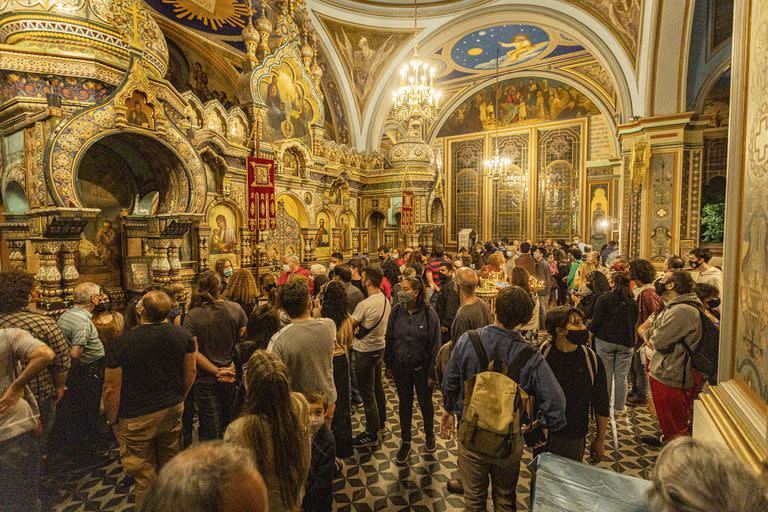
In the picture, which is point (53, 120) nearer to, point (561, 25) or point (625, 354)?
→ point (625, 354)

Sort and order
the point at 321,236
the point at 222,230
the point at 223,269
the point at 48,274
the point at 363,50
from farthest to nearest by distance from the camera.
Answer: the point at 363,50, the point at 321,236, the point at 222,230, the point at 223,269, the point at 48,274

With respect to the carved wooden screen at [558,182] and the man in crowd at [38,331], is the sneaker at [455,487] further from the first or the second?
the carved wooden screen at [558,182]

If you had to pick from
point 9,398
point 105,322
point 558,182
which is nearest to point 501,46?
point 558,182

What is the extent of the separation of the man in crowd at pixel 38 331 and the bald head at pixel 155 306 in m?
0.66

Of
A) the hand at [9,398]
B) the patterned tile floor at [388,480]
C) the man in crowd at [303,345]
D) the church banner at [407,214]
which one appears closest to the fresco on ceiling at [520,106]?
the church banner at [407,214]

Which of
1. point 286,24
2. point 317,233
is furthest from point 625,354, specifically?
point 286,24

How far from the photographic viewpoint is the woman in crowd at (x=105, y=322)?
3.47 metres

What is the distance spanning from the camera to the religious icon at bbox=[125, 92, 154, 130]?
5.30 m

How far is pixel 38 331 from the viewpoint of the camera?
2.37 metres

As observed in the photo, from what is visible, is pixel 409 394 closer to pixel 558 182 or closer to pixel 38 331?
pixel 38 331

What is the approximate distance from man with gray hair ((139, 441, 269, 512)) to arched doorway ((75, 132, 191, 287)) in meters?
6.04

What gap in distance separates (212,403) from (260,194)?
418cm

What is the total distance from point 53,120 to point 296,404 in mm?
5636

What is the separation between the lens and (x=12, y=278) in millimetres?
2365
